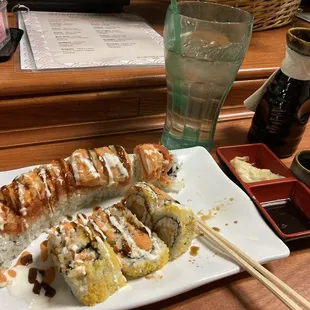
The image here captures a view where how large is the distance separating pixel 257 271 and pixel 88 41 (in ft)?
3.28

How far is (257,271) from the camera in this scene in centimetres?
74

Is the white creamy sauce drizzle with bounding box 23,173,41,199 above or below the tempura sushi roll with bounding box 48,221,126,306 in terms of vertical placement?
above

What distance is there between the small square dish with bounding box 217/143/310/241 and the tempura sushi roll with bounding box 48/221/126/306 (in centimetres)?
38

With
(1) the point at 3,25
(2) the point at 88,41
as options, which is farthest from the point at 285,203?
(1) the point at 3,25

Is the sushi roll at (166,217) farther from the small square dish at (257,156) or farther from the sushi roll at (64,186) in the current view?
the small square dish at (257,156)

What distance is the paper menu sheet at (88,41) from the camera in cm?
124

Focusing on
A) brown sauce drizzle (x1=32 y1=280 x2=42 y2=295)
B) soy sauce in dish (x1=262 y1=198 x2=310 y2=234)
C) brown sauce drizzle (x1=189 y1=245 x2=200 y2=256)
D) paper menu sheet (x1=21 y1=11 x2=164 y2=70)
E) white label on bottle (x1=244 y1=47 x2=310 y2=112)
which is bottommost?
soy sauce in dish (x1=262 y1=198 x2=310 y2=234)

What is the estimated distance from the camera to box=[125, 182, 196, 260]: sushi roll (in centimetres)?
77

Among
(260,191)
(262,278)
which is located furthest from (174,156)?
(262,278)

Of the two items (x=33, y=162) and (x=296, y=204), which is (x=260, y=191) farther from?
(x=33, y=162)

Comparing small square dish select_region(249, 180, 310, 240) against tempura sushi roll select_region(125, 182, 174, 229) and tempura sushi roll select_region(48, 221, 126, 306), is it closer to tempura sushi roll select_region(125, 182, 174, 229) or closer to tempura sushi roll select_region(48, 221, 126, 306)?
tempura sushi roll select_region(125, 182, 174, 229)

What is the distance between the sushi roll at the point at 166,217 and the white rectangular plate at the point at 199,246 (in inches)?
1.4

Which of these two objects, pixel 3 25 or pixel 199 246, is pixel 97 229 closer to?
pixel 199 246

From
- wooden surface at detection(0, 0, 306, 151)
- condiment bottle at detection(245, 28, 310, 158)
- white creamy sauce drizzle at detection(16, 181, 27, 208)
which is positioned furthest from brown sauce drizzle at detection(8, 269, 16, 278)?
condiment bottle at detection(245, 28, 310, 158)
